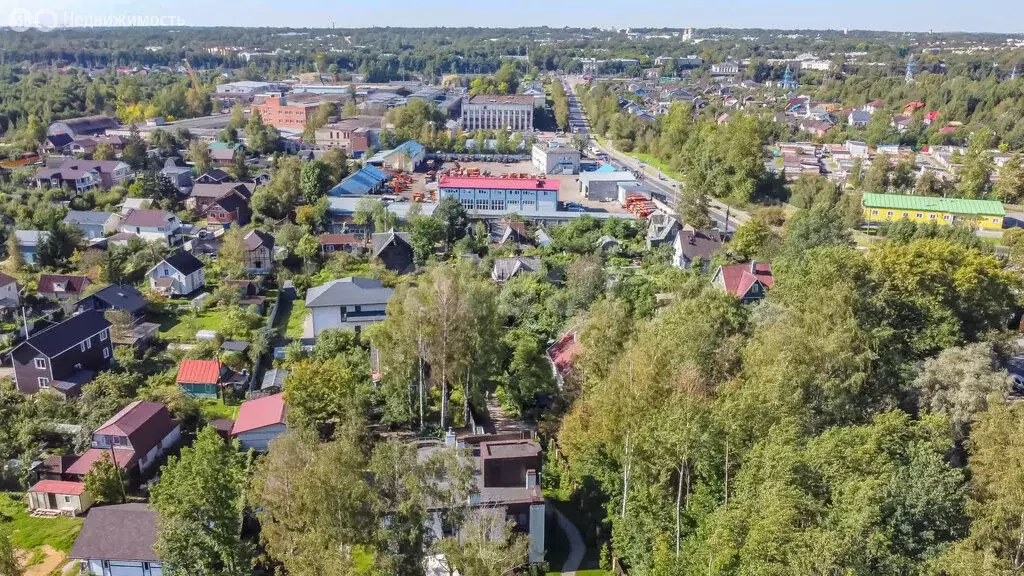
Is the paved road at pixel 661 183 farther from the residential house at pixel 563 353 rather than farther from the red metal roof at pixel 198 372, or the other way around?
the red metal roof at pixel 198 372

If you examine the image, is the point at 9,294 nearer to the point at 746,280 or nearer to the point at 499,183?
the point at 499,183

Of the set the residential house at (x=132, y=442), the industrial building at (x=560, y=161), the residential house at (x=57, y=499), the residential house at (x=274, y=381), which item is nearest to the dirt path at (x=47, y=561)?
the residential house at (x=57, y=499)

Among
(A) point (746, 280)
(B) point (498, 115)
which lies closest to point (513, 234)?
(A) point (746, 280)

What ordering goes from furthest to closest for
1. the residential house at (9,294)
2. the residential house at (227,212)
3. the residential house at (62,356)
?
1. the residential house at (227,212)
2. the residential house at (9,294)
3. the residential house at (62,356)

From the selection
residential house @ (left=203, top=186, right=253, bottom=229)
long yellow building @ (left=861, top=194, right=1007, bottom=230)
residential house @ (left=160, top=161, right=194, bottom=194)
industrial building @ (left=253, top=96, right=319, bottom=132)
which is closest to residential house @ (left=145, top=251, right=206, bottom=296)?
residential house @ (left=203, top=186, right=253, bottom=229)

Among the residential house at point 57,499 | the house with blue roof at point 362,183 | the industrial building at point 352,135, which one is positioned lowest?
the residential house at point 57,499

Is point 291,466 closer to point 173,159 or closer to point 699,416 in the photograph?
point 699,416
